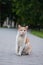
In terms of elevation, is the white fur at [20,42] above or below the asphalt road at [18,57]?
above

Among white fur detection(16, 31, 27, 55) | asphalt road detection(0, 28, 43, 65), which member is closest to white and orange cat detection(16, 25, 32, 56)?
white fur detection(16, 31, 27, 55)

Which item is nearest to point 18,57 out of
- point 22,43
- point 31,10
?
point 22,43

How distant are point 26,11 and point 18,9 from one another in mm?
3263

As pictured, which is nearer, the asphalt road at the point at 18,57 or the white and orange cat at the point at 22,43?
the asphalt road at the point at 18,57

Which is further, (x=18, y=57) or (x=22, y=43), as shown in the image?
(x=22, y=43)

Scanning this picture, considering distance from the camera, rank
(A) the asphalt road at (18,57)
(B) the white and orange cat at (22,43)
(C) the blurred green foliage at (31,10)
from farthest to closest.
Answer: (C) the blurred green foliage at (31,10)
(B) the white and orange cat at (22,43)
(A) the asphalt road at (18,57)

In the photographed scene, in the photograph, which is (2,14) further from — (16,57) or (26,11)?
(16,57)

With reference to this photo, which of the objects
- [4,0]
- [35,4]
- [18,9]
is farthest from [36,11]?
[4,0]

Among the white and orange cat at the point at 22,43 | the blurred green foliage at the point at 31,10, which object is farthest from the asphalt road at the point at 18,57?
the blurred green foliage at the point at 31,10

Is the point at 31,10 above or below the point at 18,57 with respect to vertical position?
above

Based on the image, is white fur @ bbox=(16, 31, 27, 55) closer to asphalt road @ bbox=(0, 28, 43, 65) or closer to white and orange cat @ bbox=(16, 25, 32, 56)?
white and orange cat @ bbox=(16, 25, 32, 56)

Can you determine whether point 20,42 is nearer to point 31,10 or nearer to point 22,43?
point 22,43

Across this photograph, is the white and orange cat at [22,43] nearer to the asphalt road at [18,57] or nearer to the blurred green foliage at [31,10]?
the asphalt road at [18,57]

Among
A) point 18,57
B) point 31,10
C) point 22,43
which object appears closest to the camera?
point 18,57
